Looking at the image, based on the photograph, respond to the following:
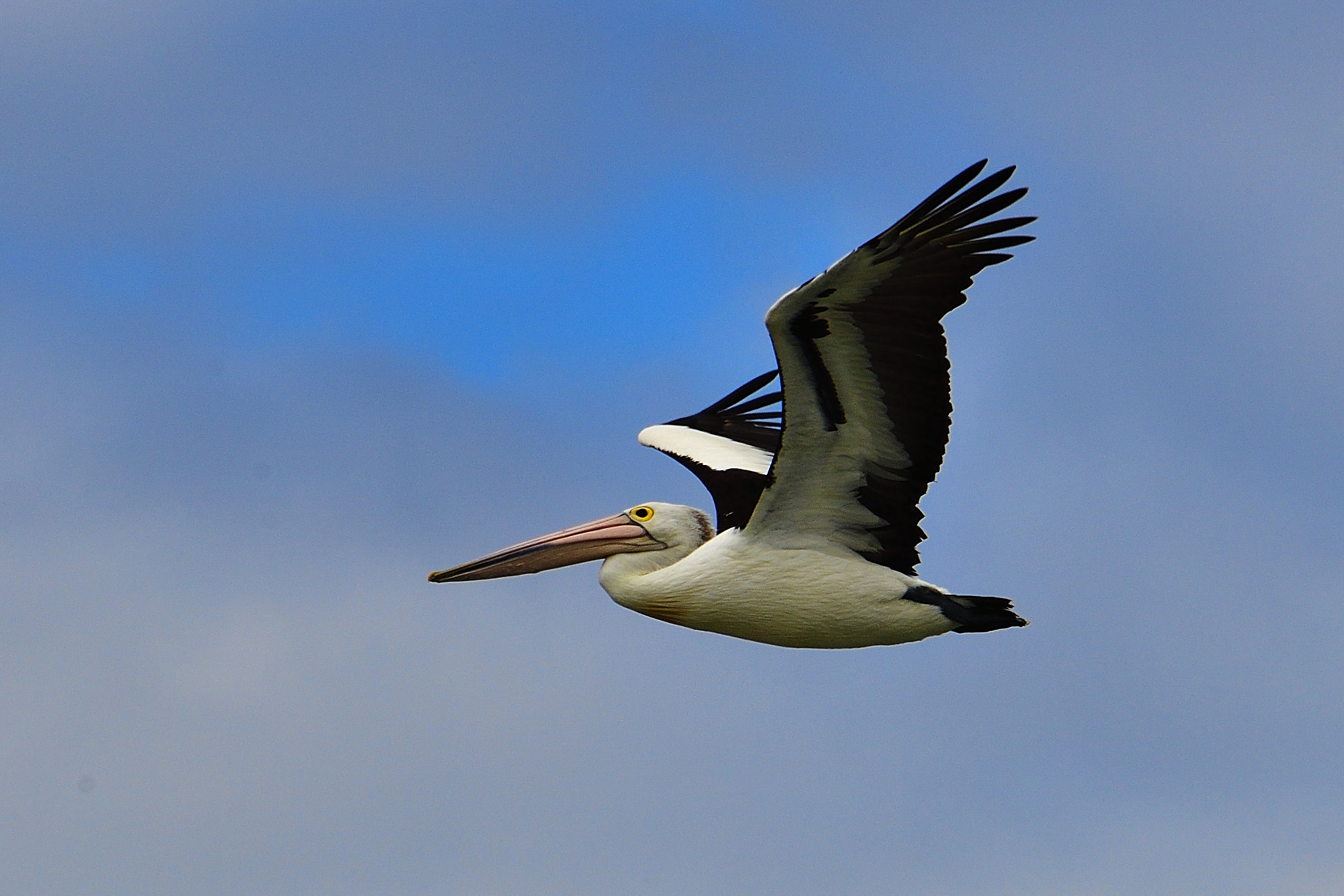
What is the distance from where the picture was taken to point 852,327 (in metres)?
11.7

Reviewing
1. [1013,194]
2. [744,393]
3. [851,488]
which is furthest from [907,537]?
[744,393]

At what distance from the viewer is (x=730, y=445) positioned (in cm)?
1697

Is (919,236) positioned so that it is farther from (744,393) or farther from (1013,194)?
(744,393)

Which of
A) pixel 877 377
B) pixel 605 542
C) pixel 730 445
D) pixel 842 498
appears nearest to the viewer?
pixel 877 377

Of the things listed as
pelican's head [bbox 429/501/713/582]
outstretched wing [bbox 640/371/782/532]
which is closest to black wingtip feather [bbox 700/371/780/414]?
outstretched wing [bbox 640/371/782/532]

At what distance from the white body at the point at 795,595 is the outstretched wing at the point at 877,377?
15 centimetres

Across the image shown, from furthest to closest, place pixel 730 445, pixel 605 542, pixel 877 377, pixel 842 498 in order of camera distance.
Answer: pixel 730 445
pixel 605 542
pixel 842 498
pixel 877 377

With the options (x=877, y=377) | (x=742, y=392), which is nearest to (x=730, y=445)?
(x=742, y=392)

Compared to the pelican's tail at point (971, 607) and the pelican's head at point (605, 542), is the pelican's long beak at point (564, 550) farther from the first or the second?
the pelican's tail at point (971, 607)

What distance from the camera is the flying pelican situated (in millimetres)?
11523

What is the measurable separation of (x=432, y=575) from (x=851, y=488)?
3.94 meters

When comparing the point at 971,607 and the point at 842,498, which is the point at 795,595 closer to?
the point at 842,498

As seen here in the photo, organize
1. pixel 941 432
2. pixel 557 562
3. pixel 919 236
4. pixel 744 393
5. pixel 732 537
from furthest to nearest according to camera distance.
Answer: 1. pixel 744 393
2. pixel 557 562
3. pixel 732 537
4. pixel 941 432
5. pixel 919 236

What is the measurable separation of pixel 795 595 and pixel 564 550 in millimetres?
2408
